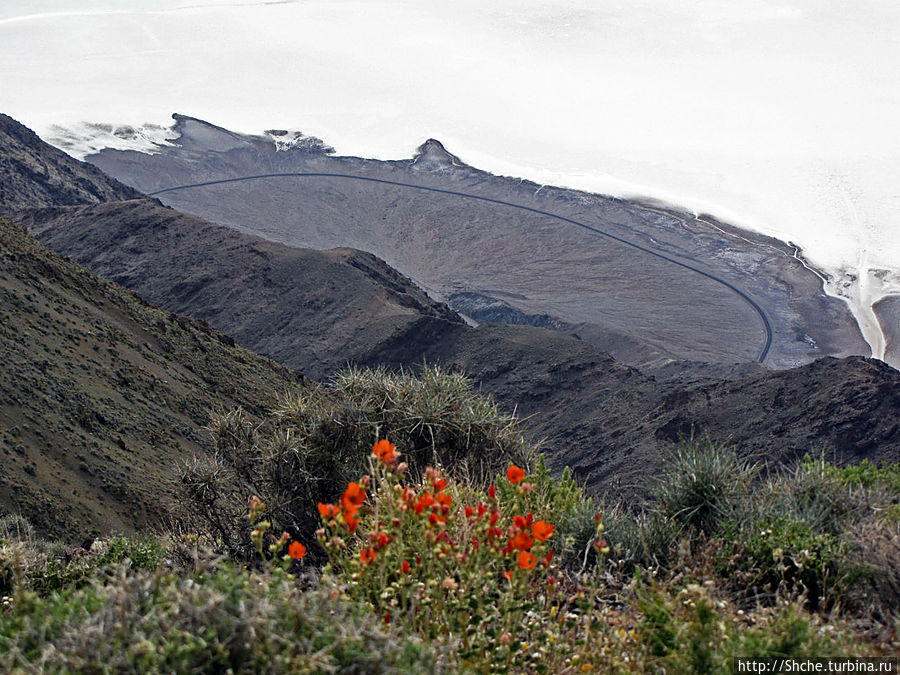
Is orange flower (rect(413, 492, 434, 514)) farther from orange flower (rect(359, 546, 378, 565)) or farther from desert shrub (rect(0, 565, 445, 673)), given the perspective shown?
desert shrub (rect(0, 565, 445, 673))

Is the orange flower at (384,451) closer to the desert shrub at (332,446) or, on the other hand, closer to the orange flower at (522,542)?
the orange flower at (522,542)

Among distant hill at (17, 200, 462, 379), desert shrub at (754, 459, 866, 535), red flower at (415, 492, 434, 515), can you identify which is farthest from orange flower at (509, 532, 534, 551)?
distant hill at (17, 200, 462, 379)

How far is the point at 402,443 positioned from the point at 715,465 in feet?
9.67

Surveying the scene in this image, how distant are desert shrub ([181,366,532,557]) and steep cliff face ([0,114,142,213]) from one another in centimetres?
3566

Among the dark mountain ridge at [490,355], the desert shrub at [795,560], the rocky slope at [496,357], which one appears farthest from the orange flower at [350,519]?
the dark mountain ridge at [490,355]

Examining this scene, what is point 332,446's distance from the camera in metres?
8.17

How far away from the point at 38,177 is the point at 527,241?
3195cm

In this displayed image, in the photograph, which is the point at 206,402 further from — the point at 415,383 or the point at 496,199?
the point at 496,199

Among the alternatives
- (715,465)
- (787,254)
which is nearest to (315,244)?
(787,254)

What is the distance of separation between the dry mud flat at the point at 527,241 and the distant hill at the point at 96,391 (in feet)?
79.3

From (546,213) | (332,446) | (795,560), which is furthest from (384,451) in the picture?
(546,213)

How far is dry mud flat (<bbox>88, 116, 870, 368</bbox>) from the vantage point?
50.3m

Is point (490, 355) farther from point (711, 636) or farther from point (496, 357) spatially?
point (711, 636)

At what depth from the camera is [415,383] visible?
8523 mm
